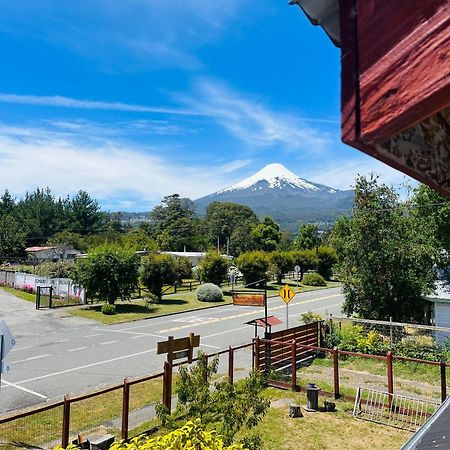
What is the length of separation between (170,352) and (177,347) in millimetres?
251

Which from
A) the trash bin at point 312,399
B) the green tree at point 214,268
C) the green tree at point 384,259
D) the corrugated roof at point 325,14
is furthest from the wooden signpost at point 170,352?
the green tree at point 214,268

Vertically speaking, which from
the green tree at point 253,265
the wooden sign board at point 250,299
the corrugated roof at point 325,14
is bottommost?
the wooden sign board at point 250,299

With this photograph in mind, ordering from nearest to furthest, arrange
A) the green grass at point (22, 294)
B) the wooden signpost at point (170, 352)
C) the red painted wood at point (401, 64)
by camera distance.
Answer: the red painted wood at point (401, 64) < the wooden signpost at point (170, 352) < the green grass at point (22, 294)

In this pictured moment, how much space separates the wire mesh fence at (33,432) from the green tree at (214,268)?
91.3ft

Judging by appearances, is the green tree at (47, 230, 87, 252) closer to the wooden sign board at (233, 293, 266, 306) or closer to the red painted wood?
the wooden sign board at (233, 293, 266, 306)

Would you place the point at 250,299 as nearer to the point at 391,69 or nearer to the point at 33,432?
the point at 33,432

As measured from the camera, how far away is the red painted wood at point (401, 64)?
696mm

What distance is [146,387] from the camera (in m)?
12.1

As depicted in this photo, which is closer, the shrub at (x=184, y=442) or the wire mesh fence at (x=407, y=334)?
the shrub at (x=184, y=442)

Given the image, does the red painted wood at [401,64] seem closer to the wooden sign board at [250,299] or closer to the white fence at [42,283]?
the wooden sign board at [250,299]

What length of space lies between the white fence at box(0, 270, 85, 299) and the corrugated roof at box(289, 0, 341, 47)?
29.1 m

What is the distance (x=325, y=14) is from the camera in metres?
0.99

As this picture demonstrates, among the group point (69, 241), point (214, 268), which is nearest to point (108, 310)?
point (214, 268)

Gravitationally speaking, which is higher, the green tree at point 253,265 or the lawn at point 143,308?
the green tree at point 253,265
